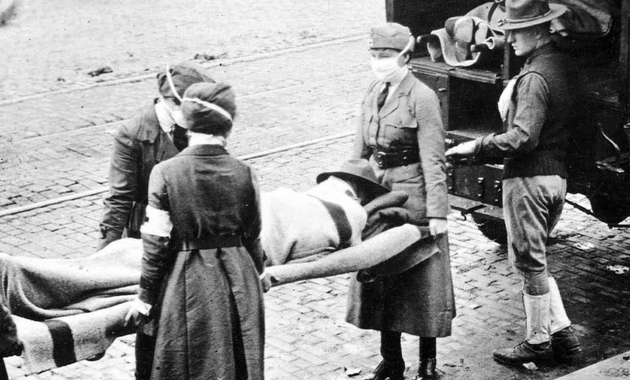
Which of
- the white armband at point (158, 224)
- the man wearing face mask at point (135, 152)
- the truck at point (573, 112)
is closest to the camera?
the white armband at point (158, 224)

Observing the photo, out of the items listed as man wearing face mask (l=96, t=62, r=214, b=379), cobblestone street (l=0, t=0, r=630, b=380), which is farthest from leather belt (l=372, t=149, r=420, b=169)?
cobblestone street (l=0, t=0, r=630, b=380)

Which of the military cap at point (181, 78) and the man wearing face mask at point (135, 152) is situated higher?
the military cap at point (181, 78)

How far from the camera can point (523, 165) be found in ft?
20.2

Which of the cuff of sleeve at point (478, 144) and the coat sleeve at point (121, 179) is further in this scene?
the cuff of sleeve at point (478, 144)

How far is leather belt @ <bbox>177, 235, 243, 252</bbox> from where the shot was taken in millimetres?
4805

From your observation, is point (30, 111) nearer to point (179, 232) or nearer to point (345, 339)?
point (345, 339)

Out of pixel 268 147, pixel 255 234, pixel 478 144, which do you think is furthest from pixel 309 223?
pixel 268 147

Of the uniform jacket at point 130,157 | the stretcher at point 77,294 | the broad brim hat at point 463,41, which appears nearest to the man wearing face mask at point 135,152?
the uniform jacket at point 130,157

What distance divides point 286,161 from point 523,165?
192 inches

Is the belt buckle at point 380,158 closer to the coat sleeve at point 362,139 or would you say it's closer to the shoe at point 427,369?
the coat sleeve at point 362,139

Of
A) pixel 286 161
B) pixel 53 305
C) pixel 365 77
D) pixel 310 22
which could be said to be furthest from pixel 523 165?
pixel 310 22

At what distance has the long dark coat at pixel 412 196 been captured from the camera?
5.85 m

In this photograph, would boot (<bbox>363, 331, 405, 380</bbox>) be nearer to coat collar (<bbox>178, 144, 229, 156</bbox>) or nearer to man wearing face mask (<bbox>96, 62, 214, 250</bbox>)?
man wearing face mask (<bbox>96, 62, 214, 250</bbox>)

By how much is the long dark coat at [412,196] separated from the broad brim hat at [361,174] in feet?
0.44
